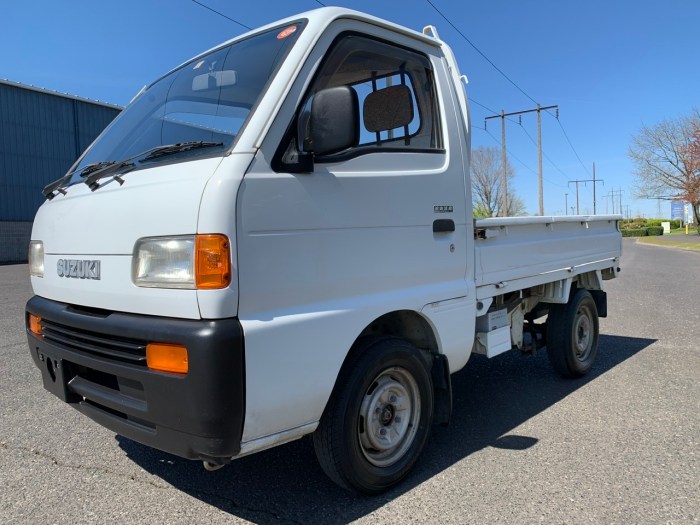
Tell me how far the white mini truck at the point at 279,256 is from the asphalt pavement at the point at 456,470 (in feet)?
1.07

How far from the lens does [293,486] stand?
120 inches

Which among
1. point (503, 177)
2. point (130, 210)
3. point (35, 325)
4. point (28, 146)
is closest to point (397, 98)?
point (130, 210)

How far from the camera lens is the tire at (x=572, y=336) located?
4902 millimetres

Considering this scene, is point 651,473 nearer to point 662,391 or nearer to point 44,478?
point 662,391

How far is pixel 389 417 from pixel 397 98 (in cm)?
188

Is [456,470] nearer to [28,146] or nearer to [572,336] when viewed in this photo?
[572,336]

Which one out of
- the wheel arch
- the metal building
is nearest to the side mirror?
the wheel arch

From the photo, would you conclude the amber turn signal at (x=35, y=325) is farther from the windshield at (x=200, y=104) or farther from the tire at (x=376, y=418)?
the tire at (x=376, y=418)

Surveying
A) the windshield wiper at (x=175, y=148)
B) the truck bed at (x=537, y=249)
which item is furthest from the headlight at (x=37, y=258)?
the truck bed at (x=537, y=249)

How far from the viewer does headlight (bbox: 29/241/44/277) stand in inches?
123

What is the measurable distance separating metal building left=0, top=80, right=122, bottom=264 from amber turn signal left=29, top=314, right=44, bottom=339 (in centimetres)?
2486

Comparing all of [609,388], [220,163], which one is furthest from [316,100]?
[609,388]

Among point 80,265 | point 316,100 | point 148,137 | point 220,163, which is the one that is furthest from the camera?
point 148,137

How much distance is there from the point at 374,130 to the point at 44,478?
275cm
